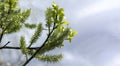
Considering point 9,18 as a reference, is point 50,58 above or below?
below

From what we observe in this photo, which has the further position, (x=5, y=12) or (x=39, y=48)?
(x=5, y=12)

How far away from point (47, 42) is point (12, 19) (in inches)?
31.1

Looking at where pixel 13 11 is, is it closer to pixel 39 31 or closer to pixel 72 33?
pixel 39 31

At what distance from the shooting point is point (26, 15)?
25.7 ft

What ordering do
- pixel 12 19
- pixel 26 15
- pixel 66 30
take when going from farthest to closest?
pixel 26 15 → pixel 12 19 → pixel 66 30

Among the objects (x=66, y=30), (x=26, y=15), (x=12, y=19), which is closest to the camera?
(x=66, y=30)

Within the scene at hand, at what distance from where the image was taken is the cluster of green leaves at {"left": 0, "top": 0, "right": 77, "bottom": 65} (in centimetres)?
675

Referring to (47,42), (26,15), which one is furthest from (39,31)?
(26,15)

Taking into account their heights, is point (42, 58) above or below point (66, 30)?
below

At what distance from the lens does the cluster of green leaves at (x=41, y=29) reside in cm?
675

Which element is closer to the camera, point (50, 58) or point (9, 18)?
point (50, 58)

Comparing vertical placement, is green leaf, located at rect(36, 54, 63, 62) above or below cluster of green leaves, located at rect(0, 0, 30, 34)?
below

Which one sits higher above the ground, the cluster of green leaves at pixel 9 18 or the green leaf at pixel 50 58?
the cluster of green leaves at pixel 9 18

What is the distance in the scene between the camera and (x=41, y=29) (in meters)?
7.07
